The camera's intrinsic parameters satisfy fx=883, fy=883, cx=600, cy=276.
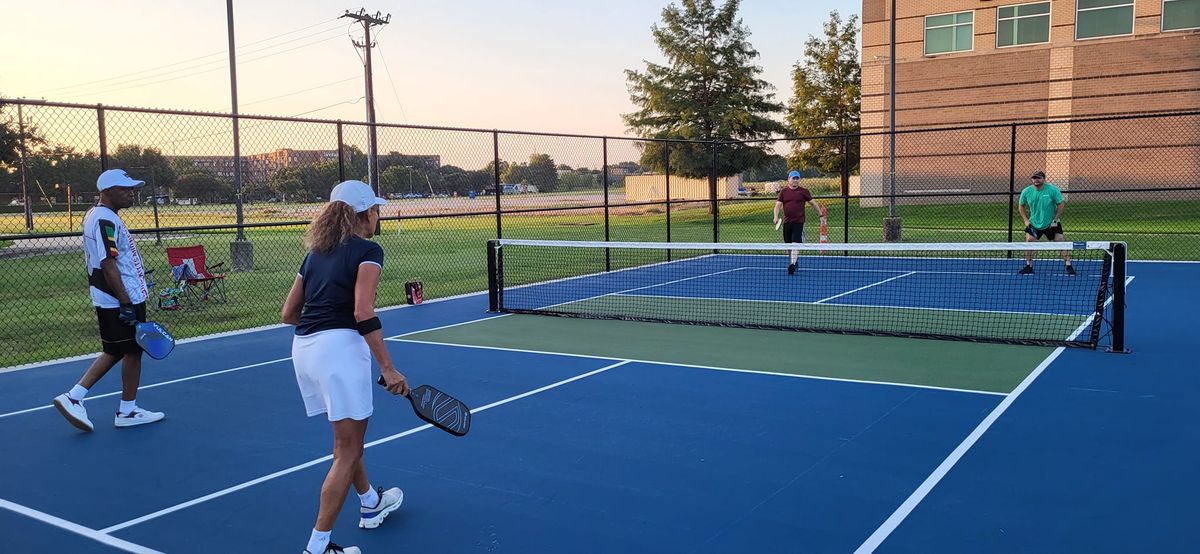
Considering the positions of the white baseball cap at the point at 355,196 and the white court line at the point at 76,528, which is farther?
the white court line at the point at 76,528

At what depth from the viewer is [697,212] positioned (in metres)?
38.7

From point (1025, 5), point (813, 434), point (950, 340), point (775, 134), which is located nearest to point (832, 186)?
point (775, 134)

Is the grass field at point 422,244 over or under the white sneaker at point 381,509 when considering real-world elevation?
over

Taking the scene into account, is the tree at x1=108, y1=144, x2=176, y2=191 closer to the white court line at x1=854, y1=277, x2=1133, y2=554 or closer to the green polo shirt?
the white court line at x1=854, y1=277, x2=1133, y2=554

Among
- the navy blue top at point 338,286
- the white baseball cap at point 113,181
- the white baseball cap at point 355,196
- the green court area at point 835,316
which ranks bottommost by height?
the green court area at point 835,316

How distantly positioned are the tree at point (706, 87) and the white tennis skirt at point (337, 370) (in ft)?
107

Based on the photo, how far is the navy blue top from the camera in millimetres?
3990

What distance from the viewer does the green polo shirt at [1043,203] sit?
45.7 ft

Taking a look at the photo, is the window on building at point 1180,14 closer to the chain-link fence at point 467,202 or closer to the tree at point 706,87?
the chain-link fence at point 467,202

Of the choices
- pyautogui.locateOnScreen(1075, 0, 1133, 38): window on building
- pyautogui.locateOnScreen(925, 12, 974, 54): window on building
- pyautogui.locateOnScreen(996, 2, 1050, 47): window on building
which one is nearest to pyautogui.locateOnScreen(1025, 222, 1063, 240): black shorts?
pyautogui.locateOnScreen(1075, 0, 1133, 38): window on building

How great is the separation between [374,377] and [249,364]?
Result: 1.63 metres

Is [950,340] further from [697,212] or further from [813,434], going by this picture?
[697,212]

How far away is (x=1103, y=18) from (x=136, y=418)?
32.5 m

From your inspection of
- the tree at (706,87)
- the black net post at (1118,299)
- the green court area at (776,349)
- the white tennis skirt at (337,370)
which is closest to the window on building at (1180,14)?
the tree at (706,87)
